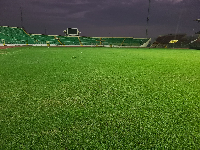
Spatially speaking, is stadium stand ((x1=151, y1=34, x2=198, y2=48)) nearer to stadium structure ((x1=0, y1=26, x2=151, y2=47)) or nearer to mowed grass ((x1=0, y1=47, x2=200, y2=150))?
stadium structure ((x1=0, y1=26, x2=151, y2=47))

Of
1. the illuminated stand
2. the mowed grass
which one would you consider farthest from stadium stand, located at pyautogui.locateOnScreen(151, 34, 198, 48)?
the mowed grass

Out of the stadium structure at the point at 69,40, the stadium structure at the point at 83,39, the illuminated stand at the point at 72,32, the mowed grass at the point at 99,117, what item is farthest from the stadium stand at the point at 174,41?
the mowed grass at the point at 99,117

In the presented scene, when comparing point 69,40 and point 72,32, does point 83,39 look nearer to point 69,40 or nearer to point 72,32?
point 72,32

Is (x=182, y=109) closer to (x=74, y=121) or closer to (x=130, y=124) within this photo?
(x=130, y=124)

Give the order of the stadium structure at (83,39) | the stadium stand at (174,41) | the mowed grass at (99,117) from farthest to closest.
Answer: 1. the stadium structure at (83,39)
2. the stadium stand at (174,41)
3. the mowed grass at (99,117)

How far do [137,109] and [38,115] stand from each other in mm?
1204

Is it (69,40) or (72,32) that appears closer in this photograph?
(69,40)

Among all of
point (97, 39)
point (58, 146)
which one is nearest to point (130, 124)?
point (58, 146)

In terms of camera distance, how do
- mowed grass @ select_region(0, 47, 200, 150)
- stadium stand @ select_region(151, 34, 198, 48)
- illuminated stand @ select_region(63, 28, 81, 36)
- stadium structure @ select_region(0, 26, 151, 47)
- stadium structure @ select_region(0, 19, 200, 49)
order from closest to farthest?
1. mowed grass @ select_region(0, 47, 200, 150)
2. stadium stand @ select_region(151, 34, 198, 48)
3. stadium structure @ select_region(0, 19, 200, 49)
4. stadium structure @ select_region(0, 26, 151, 47)
5. illuminated stand @ select_region(63, 28, 81, 36)

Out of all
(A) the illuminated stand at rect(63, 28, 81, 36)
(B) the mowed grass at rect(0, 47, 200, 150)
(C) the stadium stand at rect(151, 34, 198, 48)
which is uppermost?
(A) the illuminated stand at rect(63, 28, 81, 36)

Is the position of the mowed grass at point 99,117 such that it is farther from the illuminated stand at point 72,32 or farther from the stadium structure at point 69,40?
the illuminated stand at point 72,32

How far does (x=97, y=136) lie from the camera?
129 cm

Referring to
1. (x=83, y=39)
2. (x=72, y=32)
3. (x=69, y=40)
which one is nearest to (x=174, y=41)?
(x=83, y=39)

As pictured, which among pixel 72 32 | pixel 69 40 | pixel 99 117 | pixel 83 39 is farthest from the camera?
pixel 83 39
